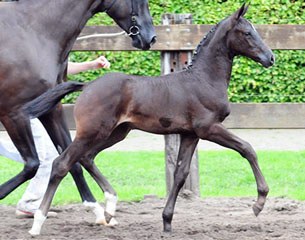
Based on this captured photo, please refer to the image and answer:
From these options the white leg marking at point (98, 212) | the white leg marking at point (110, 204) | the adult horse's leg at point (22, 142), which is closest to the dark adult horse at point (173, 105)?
the adult horse's leg at point (22, 142)

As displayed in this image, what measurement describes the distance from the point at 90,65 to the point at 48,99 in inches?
51.1

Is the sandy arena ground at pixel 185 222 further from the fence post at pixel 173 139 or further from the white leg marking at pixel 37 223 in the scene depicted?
the fence post at pixel 173 139

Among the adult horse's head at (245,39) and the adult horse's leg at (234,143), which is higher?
the adult horse's head at (245,39)

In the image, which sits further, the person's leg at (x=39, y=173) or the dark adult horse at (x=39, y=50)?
the person's leg at (x=39, y=173)

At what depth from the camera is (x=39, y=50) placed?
6.26m

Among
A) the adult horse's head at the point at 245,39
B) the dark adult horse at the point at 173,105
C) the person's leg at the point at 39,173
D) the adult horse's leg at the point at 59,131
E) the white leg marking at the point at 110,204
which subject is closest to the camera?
the dark adult horse at the point at 173,105

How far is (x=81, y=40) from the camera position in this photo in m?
7.68

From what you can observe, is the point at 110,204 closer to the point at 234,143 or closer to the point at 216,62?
the point at 234,143

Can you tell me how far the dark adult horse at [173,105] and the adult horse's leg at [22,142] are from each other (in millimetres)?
354

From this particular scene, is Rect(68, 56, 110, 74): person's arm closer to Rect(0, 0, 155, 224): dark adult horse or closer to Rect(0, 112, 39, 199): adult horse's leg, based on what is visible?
Rect(0, 0, 155, 224): dark adult horse

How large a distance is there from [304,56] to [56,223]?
241 inches

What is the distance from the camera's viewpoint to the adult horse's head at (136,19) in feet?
21.2

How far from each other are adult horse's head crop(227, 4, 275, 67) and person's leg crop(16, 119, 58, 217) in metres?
1.85

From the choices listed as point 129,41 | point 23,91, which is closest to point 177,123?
point 23,91
